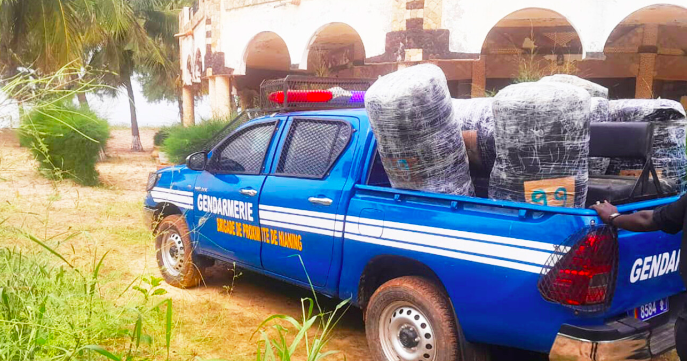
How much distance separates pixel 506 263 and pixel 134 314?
2.10 meters

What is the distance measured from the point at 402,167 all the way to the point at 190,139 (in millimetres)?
10494

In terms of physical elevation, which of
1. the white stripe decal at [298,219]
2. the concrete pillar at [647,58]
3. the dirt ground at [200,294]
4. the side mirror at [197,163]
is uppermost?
the concrete pillar at [647,58]

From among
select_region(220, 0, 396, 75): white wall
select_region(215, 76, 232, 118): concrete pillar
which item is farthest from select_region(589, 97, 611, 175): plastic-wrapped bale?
select_region(215, 76, 232, 118): concrete pillar

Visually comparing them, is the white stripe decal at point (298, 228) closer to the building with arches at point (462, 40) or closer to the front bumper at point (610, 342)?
the front bumper at point (610, 342)

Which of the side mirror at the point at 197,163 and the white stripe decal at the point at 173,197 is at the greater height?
the side mirror at the point at 197,163

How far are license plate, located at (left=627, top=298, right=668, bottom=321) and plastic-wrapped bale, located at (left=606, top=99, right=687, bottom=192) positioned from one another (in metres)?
0.87

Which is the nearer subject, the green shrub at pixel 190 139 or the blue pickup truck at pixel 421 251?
the blue pickup truck at pixel 421 251

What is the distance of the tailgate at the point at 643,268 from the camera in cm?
283

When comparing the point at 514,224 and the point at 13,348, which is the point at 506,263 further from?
the point at 13,348

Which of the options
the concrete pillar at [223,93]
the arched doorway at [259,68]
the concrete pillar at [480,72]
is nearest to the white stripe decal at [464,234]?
the concrete pillar at [480,72]

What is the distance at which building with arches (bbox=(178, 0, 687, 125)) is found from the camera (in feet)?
34.8

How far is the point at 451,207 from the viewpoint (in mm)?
3221

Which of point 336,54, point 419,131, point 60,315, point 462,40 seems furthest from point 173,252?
point 336,54

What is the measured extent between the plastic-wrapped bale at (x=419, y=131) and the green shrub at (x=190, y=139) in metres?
10.0
